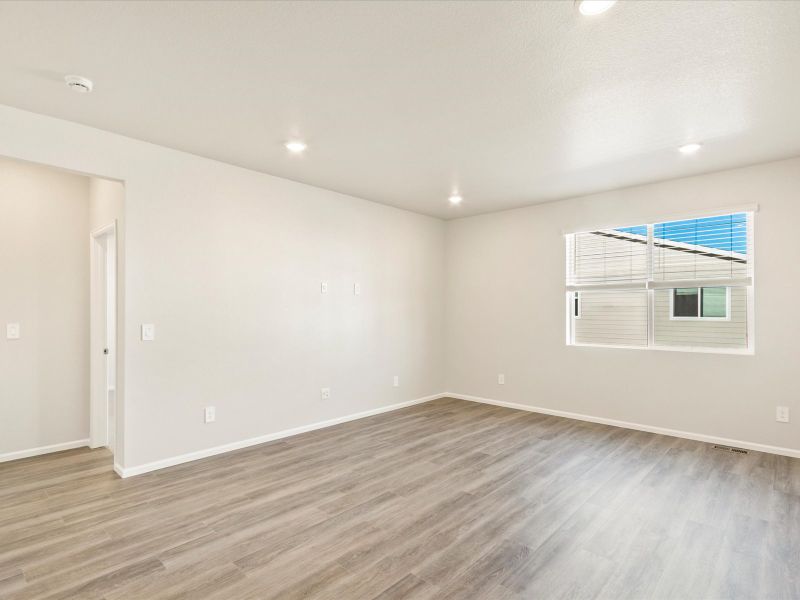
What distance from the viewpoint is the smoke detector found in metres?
2.41

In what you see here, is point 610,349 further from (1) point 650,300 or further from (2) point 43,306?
(2) point 43,306

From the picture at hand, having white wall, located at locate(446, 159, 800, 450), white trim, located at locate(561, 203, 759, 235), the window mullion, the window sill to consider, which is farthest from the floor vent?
white trim, located at locate(561, 203, 759, 235)

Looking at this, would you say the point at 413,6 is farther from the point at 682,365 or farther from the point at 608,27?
the point at 682,365

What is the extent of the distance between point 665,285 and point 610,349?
87 centimetres

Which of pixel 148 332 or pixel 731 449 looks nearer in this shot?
pixel 148 332

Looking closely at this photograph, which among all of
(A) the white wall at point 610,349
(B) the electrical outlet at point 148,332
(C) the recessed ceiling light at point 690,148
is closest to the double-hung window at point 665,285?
(A) the white wall at point 610,349

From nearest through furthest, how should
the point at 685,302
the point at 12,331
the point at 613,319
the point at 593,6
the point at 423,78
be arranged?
the point at 593,6
the point at 423,78
the point at 12,331
the point at 685,302
the point at 613,319

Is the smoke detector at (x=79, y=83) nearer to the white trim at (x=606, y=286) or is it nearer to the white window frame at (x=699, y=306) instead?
the white trim at (x=606, y=286)

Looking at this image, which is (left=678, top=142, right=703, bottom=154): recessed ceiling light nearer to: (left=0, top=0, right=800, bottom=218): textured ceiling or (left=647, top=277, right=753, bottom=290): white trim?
(left=0, top=0, right=800, bottom=218): textured ceiling

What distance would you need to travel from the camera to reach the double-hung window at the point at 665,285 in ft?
13.4

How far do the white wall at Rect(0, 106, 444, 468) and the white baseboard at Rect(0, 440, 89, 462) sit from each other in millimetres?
1212

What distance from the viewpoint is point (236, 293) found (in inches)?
156

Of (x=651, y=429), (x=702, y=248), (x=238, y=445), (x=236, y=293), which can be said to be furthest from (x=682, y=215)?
(x=238, y=445)

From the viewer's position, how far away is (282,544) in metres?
2.37
